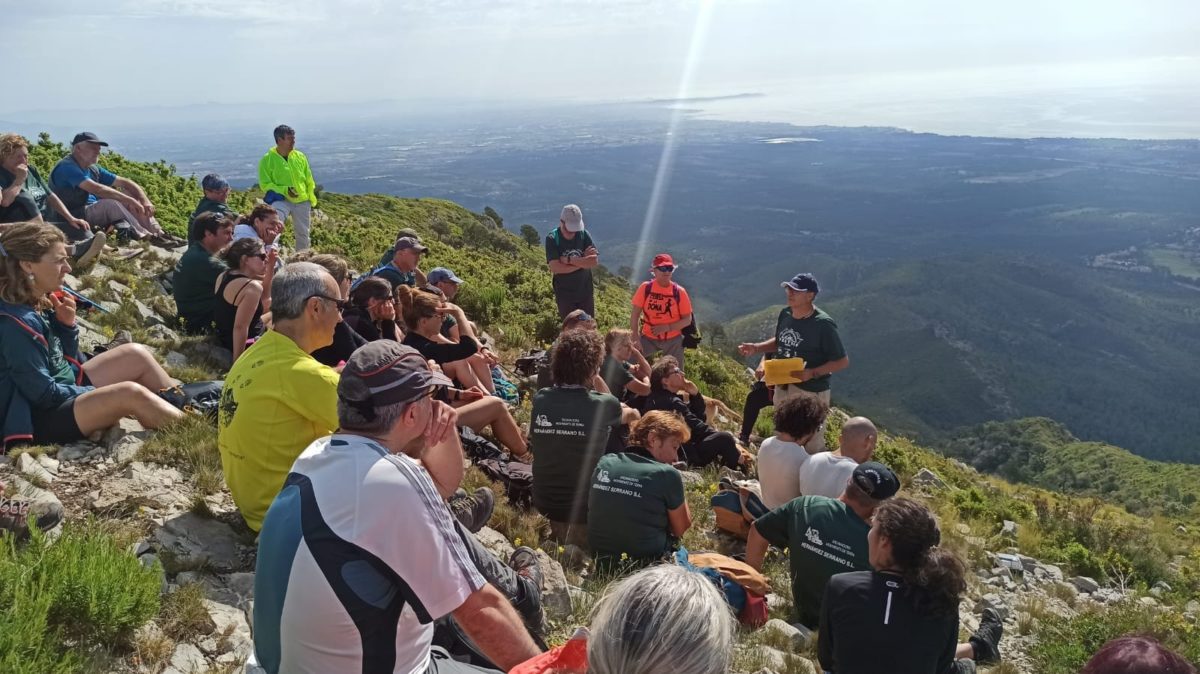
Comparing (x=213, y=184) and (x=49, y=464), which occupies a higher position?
(x=213, y=184)

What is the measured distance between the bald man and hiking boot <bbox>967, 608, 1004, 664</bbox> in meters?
1.40

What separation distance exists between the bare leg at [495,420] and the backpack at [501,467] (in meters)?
0.11

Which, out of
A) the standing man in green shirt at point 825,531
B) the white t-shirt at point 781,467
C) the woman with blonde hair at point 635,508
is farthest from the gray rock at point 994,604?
the woman with blonde hair at point 635,508

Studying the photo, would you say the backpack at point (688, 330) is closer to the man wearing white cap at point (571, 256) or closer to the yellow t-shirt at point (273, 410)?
the man wearing white cap at point (571, 256)

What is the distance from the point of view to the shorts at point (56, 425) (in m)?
4.78

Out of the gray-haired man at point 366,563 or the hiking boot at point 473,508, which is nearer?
the gray-haired man at point 366,563

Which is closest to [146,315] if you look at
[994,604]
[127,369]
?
[127,369]

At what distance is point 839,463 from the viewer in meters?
5.23

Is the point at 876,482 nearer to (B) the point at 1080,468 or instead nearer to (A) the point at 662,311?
(A) the point at 662,311

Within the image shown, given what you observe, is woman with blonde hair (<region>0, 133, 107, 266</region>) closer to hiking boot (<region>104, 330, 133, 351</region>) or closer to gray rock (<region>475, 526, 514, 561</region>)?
hiking boot (<region>104, 330, 133, 351</region>)

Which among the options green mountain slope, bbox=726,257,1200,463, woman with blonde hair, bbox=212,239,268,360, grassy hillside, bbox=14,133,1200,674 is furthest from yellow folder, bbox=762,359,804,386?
green mountain slope, bbox=726,257,1200,463

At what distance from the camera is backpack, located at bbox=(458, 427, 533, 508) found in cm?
581

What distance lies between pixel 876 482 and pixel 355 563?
3.24 metres

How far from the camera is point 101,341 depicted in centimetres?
696
